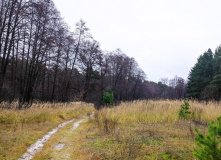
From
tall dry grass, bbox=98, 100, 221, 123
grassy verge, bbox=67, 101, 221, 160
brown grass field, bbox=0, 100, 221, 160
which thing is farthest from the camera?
tall dry grass, bbox=98, 100, 221, 123

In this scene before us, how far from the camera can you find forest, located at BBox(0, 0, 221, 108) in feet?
34.1

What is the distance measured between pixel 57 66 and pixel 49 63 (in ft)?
4.09

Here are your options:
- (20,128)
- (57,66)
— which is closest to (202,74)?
(57,66)

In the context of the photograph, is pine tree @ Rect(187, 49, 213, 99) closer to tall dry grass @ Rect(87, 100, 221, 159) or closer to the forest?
the forest

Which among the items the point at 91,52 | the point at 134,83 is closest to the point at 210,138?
the point at 91,52

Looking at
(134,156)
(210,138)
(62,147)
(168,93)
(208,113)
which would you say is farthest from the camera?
(168,93)

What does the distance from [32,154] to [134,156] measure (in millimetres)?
3076

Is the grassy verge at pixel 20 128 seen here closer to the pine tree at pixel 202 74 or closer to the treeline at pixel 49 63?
the treeline at pixel 49 63

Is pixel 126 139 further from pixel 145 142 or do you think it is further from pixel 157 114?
pixel 157 114

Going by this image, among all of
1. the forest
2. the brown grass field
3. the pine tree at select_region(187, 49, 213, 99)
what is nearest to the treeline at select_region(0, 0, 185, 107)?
the forest

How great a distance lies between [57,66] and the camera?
1969 cm

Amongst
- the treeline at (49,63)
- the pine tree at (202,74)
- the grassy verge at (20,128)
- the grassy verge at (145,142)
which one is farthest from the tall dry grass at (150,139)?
the pine tree at (202,74)

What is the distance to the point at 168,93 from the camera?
2707 inches

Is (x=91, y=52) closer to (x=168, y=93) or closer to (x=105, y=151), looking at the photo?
(x=105, y=151)
